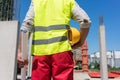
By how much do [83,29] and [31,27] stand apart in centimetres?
39

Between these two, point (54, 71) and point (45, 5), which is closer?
point (54, 71)

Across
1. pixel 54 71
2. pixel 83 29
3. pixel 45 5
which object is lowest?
pixel 54 71

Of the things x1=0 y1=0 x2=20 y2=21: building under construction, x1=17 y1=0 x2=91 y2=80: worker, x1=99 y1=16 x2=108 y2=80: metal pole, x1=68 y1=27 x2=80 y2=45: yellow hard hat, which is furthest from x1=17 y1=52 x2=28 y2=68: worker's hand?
x1=0 y1=0 x2=20 y2=21: building under construction

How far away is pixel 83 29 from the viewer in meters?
2.36

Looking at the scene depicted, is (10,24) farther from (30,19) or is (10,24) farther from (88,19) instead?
(88,19)

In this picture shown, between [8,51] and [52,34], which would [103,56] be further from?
[52,34]

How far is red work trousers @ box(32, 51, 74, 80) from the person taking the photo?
221 centimetres

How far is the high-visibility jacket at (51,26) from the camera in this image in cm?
228

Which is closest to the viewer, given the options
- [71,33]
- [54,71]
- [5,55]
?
[54,71]

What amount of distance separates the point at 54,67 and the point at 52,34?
0.77ft

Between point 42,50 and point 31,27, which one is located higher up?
point 31,27

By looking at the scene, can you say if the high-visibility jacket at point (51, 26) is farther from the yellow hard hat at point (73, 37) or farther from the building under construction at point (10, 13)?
the building under construction at point (10, 13)

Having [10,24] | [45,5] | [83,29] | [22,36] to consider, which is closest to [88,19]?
[83,29]

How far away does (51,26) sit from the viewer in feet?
7.62
